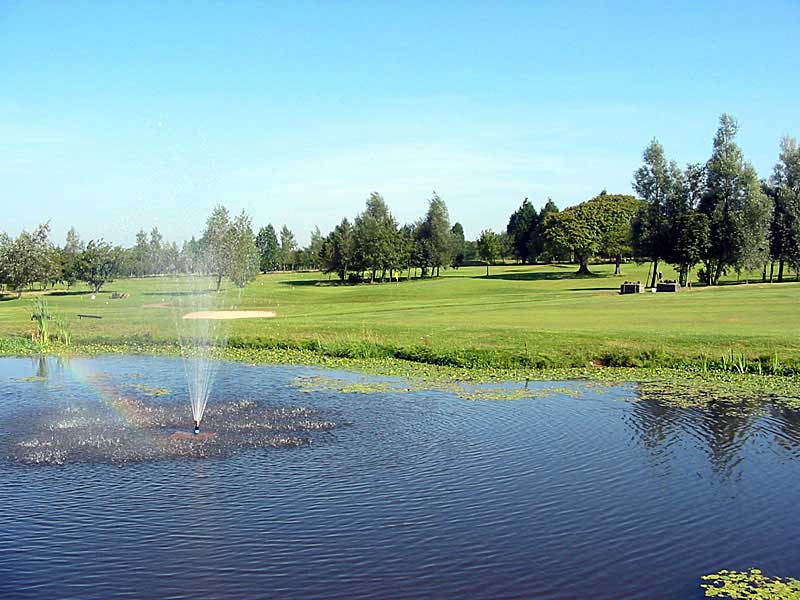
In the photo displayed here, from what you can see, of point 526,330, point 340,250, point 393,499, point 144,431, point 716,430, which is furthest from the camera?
point 340,250

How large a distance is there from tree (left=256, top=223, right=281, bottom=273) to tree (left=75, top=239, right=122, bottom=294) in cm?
6615

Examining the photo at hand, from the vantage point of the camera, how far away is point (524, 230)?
164125 millimetres

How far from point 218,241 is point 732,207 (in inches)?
2043

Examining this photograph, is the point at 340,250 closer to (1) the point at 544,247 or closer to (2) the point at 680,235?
(1) the point at 544,247

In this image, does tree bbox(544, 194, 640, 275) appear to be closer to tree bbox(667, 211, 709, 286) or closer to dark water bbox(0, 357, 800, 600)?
tree bbox(667, 211, 709, 286)

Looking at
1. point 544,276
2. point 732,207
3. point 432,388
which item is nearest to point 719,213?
point 732,207

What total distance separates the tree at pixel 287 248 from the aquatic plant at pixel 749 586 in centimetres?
16749

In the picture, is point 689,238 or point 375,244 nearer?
point 689,238

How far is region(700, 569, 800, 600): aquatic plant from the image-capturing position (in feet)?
35.1

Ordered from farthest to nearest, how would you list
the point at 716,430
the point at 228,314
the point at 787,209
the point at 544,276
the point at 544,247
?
the point at 544,247 < the point at 544,276 < the point at 787,209 < the point at 228,314 < the point at 716,430

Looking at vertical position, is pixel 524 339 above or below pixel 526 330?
below

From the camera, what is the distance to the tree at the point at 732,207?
262ft

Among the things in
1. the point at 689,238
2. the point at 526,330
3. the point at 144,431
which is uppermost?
the point at 689,238

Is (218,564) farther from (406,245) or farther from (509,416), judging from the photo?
(406,245)
